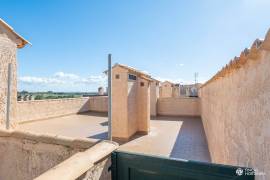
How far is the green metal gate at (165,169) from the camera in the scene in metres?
1.42

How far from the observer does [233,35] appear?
4.38 meters

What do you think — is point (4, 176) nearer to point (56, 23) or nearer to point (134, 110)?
point (134, 110)

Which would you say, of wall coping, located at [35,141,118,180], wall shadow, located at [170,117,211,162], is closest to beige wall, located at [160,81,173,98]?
wall shadow, located at [170,117,211,162]

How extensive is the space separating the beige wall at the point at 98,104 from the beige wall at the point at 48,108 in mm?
680

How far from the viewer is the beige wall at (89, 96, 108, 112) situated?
57.8 ft

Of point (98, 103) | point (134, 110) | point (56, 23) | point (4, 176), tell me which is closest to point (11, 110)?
point (4, 176)

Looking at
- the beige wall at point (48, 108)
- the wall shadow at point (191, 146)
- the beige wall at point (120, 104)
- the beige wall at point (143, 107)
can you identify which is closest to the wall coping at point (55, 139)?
the wall shadow at point (191, 146)

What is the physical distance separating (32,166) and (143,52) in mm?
10617

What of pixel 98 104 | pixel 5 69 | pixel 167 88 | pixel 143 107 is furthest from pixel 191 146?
pixel 167 88

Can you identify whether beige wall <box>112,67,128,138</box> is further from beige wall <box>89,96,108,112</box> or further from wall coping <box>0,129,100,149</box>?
beige wall <box>89,96,108,112</box>

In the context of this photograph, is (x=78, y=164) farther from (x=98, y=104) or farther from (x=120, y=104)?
(x=98, y=104)

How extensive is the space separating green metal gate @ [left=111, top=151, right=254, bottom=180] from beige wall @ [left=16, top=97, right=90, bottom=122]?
1296 cm

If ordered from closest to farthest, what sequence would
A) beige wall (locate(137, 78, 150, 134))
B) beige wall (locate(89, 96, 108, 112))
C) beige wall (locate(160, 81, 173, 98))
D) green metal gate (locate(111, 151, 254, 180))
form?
green metal gate (locate(111, 151, 254, 180)) < beige wall (locate(137, 78, 150, 134)) < beige wall (locate(89, 96, 108, 112)) < beige wall (locate(160, 81, 173, 98))

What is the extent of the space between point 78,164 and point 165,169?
0.94 metres
